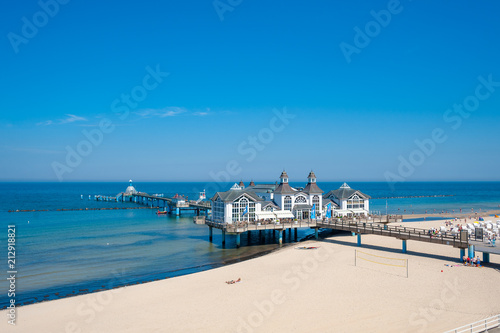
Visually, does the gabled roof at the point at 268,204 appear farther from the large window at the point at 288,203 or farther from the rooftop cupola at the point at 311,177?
the rooftop cupola at the point at 311,177

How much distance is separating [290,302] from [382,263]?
10.7m

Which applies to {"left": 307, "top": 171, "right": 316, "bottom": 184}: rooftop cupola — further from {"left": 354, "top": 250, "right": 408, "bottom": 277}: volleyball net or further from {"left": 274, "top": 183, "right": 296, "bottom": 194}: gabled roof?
{"left": 354, "top": 250, "right": 408, "bottom": 277}: volleyball net

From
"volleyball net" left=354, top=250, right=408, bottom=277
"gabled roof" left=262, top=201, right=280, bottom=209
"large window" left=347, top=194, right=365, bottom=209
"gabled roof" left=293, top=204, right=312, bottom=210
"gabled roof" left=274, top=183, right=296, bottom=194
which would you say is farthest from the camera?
"large window" left=347, top=194, right=365, bottom=209

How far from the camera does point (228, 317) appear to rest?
16.9m

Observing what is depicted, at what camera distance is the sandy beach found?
1588 centimetres

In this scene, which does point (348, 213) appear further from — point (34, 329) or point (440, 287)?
point (34, 329)

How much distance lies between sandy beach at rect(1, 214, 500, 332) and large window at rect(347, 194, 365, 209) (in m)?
18.5

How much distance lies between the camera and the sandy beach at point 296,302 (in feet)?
52.1

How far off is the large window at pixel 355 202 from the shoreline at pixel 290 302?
18.5 metres

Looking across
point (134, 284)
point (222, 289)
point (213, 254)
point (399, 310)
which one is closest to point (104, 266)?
point (134, 284)

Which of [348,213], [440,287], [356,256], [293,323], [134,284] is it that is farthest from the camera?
[348,213]

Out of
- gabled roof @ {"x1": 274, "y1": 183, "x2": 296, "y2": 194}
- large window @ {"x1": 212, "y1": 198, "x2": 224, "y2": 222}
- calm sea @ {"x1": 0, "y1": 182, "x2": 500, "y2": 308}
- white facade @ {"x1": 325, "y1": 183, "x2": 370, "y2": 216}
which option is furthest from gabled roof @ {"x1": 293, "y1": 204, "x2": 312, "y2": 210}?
large window @ {"x1": 212, "y1": 198, "x2": 224, "y2": 222}

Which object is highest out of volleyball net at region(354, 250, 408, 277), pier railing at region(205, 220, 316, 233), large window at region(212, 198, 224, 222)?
large window at region(212, 198, 224, 222)

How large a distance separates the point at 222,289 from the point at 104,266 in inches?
528
